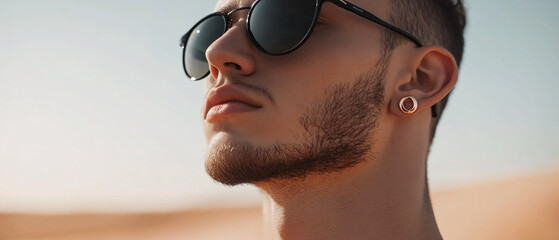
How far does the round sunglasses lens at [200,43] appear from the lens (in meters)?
2.36

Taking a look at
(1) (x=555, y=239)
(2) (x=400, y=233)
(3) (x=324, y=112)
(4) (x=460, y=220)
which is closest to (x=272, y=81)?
(3) (x=324, y=112)

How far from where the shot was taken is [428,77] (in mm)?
2232

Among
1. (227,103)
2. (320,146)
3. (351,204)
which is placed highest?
(227,103)

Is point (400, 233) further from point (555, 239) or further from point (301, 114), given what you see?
point (555, 239)

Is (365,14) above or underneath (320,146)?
above

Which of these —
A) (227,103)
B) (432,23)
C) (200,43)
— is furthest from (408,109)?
(200,43)

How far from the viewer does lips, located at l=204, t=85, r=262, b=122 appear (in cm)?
192

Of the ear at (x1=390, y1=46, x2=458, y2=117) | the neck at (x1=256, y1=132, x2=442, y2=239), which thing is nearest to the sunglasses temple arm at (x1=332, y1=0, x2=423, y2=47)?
the ear at (x1=390, y1=46, x2=458, y2=117)

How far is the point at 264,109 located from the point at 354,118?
0.42m

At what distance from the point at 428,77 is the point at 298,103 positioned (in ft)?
2.56

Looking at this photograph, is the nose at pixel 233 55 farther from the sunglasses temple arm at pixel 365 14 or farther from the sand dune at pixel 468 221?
the sand dune at pixel 468 221

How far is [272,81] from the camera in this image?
195 cm

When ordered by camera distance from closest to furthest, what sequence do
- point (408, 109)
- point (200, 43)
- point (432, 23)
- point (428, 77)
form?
point (408, 109), point (428, 77), point (432, 23), point (200, 43)

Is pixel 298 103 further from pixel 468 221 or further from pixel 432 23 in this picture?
pixel 468 221
